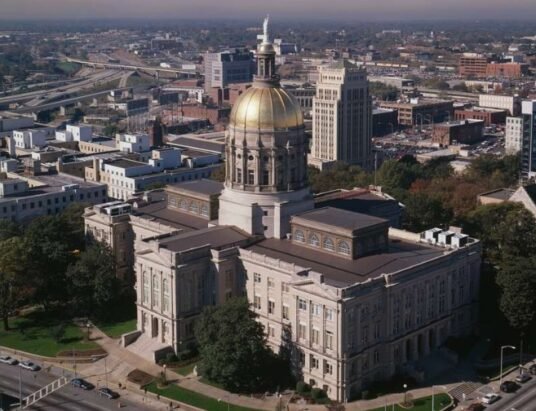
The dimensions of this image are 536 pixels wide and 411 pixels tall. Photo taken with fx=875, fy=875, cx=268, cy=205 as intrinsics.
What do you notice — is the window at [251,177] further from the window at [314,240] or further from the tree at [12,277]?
the tree at [12,277]

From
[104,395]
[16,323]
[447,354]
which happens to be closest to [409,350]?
[447,354]

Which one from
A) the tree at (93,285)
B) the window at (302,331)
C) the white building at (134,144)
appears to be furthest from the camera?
the white building at (134,144)

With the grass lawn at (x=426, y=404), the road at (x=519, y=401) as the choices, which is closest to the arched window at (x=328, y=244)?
the grass lawn at (x=426, y=404)

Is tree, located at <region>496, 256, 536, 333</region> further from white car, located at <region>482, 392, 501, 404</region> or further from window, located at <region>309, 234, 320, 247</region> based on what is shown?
window, located at <region>309, 234, 320, 247</region>

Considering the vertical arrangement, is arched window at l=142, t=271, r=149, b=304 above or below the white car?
above

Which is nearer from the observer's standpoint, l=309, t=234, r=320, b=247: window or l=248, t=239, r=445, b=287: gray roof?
l=248, t=239, r=445, b=287: gray roof

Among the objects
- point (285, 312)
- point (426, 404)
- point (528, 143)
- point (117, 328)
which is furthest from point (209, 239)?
point (528, 143)

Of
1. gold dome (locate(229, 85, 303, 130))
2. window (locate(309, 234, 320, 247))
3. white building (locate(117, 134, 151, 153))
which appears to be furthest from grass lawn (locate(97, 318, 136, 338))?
white building (locate(117, 134, 151, 153))

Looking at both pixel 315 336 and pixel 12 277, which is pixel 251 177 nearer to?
pixel 315 336
